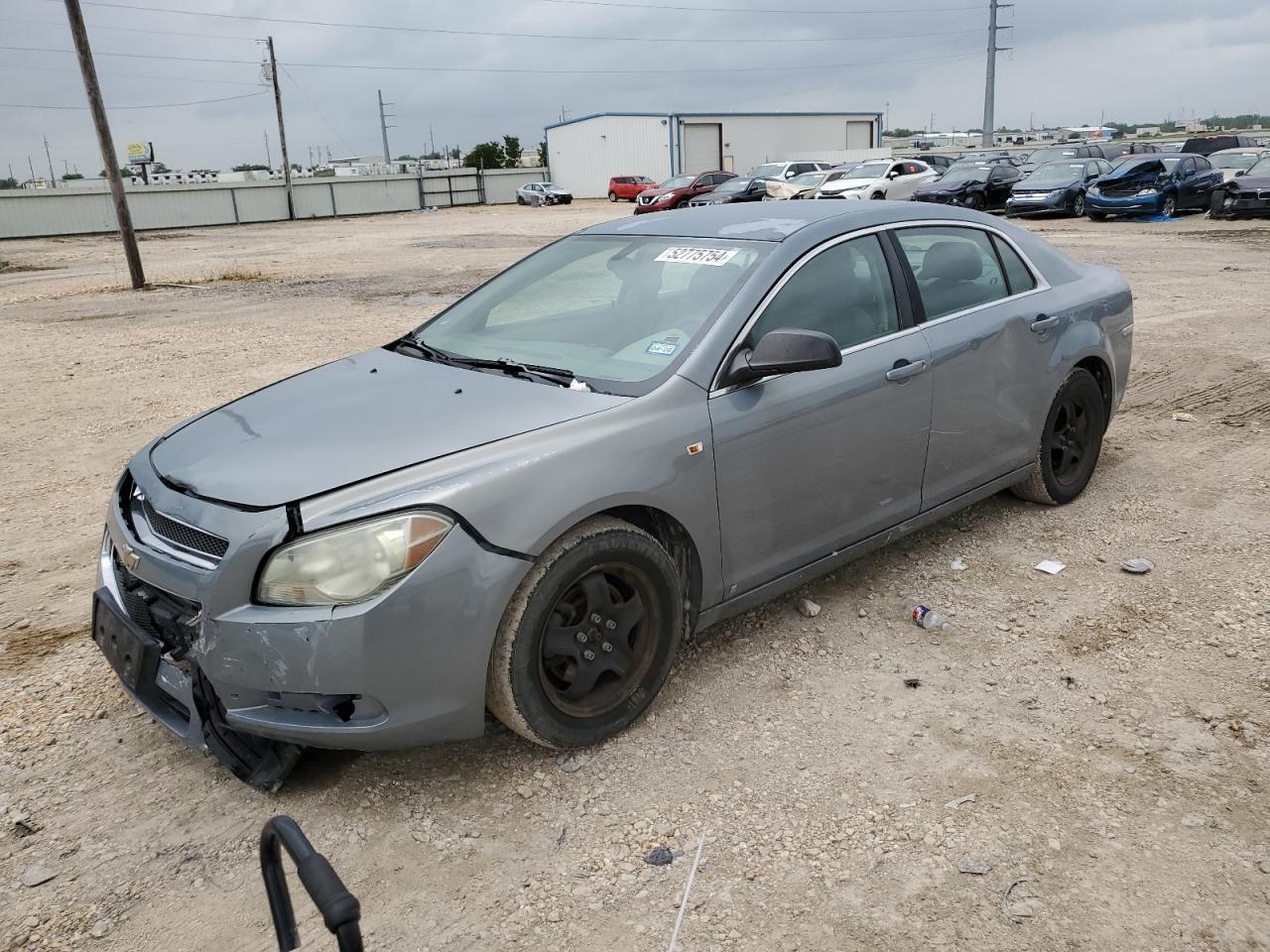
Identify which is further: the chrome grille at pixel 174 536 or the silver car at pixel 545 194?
the silver car at pixel 545 194

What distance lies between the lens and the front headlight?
268cm

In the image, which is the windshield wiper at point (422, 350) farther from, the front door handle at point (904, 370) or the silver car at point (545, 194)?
the silver car at point (545, 194)

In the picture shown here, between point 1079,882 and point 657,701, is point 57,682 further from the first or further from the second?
point 1079,882

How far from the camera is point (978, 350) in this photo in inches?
169

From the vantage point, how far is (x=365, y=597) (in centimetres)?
267

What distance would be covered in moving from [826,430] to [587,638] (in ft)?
4.04

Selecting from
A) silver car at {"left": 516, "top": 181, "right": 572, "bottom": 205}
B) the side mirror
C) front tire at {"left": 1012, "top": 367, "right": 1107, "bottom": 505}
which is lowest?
silver car at {"left": 516, "top": 181, "right": 572, "bottom": 205}

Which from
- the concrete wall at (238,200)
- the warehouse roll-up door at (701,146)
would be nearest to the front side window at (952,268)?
the concrete wall at (238,200)

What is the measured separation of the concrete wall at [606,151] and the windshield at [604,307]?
56014mm

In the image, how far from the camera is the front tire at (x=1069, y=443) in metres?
4.91

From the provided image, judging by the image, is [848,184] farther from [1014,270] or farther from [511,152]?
[511,152]

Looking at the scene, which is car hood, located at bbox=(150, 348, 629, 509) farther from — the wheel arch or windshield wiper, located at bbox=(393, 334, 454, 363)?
the wheel arch

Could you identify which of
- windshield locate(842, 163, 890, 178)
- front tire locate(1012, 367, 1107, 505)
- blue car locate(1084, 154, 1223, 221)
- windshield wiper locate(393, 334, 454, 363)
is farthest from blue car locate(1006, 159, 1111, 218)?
windshield wiper locate(393, 334, 454, 363)

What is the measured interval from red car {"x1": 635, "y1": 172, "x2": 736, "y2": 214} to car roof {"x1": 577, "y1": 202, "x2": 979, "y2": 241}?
29761 millimetres
